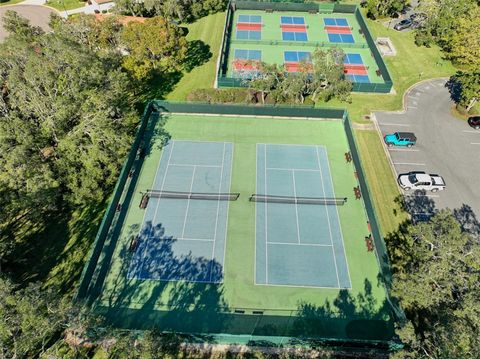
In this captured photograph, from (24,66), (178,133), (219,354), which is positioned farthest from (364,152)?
(24,66)

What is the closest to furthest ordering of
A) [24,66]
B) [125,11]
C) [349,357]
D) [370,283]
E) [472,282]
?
[472,282]
[349,357]
[370,283]
[24,66]
[125,11]

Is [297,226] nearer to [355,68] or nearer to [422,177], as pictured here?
[422,177]

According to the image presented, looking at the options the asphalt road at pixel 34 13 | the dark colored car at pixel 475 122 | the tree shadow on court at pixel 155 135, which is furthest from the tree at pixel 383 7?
the asphalt road at pixel 34 13

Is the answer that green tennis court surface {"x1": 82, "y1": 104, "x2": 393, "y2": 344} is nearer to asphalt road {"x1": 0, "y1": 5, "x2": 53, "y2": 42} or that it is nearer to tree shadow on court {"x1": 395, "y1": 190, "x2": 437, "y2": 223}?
tree shadow on court {"x1": 395, "y1": 190, "x2": 437, "y2": 223}

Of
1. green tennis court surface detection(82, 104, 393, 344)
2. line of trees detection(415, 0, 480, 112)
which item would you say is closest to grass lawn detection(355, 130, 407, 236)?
green tennis court surface detection(82, 104, 393, 344)

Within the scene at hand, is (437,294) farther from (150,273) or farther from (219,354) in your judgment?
(150,273)

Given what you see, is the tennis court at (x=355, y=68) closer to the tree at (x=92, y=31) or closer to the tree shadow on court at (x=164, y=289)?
the tree at (x=92, y=31)
